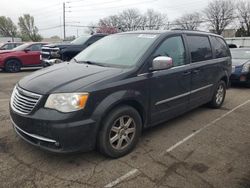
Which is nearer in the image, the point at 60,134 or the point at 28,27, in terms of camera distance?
the point at 60,134

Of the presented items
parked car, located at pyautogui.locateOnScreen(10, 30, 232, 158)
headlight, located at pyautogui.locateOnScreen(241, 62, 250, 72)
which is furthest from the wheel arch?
headlight, located at pyautogui.locateOnScreen(241, 62, 250, 72)

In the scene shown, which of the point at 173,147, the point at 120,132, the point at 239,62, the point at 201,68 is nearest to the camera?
the point at 120,132

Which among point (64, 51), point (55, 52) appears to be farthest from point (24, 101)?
point (55, 52)

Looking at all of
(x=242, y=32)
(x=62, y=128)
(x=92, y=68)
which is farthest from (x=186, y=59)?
(x=242, y=32)

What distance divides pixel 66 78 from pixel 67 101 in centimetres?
46

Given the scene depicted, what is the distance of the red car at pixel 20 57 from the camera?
13336 mm

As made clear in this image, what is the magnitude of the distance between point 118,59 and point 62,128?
151 centimetres

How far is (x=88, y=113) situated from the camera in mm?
3188

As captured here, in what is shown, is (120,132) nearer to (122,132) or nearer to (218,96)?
(122,132)

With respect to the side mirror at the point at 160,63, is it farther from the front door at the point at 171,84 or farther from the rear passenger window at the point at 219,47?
the rear passenger window at the point at 219,47

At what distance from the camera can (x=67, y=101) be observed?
313cm

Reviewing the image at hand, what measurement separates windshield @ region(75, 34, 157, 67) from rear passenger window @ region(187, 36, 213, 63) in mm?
998

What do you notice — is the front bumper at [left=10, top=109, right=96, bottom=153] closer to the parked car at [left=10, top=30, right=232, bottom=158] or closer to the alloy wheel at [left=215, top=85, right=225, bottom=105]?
the parked car at [left=10, top=30, right=232, bottom=158]

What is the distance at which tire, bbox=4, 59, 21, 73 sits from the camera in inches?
527
